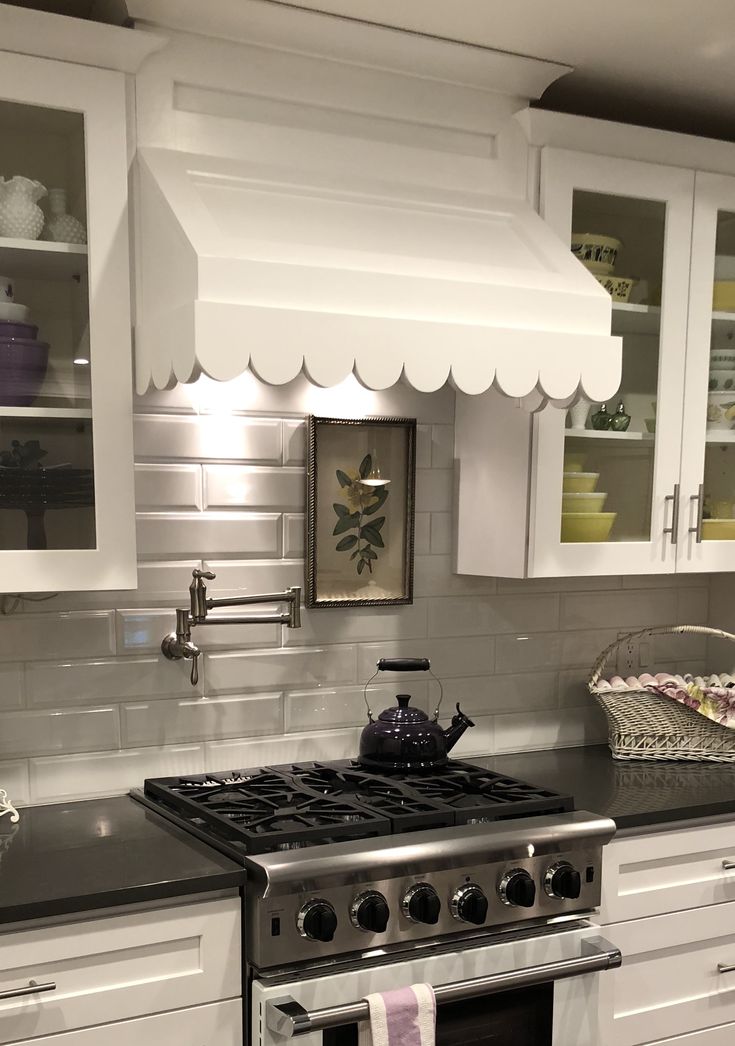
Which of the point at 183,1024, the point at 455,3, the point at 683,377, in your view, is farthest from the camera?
the point at 683,377

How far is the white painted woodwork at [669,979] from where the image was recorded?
2199 mm

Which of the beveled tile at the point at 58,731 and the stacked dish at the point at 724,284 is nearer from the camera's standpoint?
the beveled tile at the point at 58,731

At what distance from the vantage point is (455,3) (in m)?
2.07

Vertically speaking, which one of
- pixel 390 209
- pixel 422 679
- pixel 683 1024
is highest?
pixel 390 209

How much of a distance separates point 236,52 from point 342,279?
0.60 metres

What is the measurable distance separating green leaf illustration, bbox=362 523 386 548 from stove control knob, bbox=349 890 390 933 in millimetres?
945

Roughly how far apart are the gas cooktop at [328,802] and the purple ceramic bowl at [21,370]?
2.80 feet

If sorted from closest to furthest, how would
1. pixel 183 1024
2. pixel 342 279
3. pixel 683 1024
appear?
pixel 183 1024
pixel 342 279
pixel 683 1024

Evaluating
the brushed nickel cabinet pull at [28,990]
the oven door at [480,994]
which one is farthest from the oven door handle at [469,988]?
the brushed nickel cabinet pull at [28,990]

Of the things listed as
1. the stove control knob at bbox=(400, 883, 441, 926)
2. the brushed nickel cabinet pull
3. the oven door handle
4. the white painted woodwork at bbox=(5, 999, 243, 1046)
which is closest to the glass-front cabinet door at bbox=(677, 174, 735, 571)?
the oven door handle

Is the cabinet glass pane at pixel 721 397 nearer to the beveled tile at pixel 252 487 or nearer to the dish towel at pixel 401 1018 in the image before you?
the beveled tile at pixel 252 487

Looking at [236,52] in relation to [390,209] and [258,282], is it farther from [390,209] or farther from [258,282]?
[258,282]

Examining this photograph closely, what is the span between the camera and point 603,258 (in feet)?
8.22

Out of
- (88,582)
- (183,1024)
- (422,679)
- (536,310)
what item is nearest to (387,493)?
(422,679)
